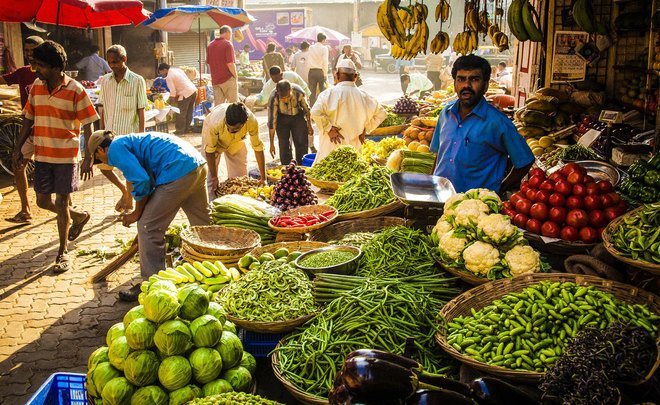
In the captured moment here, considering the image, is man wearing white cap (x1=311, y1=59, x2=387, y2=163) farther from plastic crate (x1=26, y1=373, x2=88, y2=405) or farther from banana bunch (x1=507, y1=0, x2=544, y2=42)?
plastic crate (x1=26, y1=373, x2=88, y2=405)

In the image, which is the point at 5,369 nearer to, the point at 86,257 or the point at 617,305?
the point at 86,257

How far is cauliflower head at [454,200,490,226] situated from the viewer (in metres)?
3.58

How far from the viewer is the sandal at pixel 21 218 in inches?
341

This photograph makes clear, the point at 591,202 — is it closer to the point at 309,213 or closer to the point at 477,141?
the point at 477,141

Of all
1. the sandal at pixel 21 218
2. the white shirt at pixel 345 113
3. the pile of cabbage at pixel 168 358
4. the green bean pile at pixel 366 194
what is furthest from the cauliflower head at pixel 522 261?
the sandal at pixel 21 218

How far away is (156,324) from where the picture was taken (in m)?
3.09

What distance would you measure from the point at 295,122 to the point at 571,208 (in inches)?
275

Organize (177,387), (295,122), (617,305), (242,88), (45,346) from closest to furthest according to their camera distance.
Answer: (617,305) → (177,387) → (45,346) → (295,122) → (242,88)

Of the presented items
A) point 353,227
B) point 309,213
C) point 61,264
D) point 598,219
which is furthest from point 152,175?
point 598,219

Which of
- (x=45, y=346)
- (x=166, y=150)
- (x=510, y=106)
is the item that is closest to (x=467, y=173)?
(x=166, y=150)

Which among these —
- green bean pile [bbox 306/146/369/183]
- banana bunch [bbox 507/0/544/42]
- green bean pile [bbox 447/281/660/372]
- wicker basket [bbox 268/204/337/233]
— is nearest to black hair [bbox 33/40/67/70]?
green bean pile [bbox 306/146/369/183]

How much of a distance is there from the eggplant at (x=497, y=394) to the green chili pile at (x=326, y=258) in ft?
5.98

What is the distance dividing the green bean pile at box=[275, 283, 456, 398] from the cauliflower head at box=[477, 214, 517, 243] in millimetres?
563

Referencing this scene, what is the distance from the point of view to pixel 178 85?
15602mm
